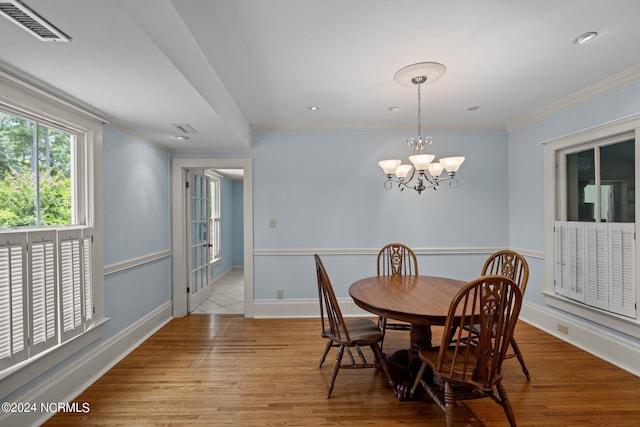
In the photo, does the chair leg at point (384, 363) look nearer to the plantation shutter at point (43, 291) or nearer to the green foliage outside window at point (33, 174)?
the plantation shutter at point (43, 291)

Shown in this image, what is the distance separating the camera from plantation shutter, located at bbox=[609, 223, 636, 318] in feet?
8.14

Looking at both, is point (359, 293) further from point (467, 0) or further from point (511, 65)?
point (511, 65)

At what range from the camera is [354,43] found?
1990mm

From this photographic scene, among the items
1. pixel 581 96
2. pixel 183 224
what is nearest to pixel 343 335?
pixel 183 224

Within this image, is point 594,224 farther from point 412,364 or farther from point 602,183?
point 412,364

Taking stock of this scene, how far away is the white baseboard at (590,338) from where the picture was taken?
247cm

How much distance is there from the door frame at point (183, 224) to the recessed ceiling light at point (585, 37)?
3.15m

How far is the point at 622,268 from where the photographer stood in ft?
8.38

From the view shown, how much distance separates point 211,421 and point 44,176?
195cm

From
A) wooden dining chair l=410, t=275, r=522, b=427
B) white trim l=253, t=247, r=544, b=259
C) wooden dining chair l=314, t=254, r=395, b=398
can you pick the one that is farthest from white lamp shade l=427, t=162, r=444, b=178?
white trim l=253, t=247, r=544, b=259

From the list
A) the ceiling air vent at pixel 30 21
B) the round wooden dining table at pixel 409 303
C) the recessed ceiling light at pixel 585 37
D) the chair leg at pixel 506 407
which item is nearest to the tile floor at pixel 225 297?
the round wooden dining table at pixel 409 303

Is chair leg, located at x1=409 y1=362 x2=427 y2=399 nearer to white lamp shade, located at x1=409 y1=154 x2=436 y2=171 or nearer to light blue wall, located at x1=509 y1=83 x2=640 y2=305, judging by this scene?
white lamp shade, located at x1=409 y1=154 x2=436 y2=171

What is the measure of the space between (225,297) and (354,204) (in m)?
2.56

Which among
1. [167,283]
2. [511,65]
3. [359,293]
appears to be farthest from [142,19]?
[167,283]
